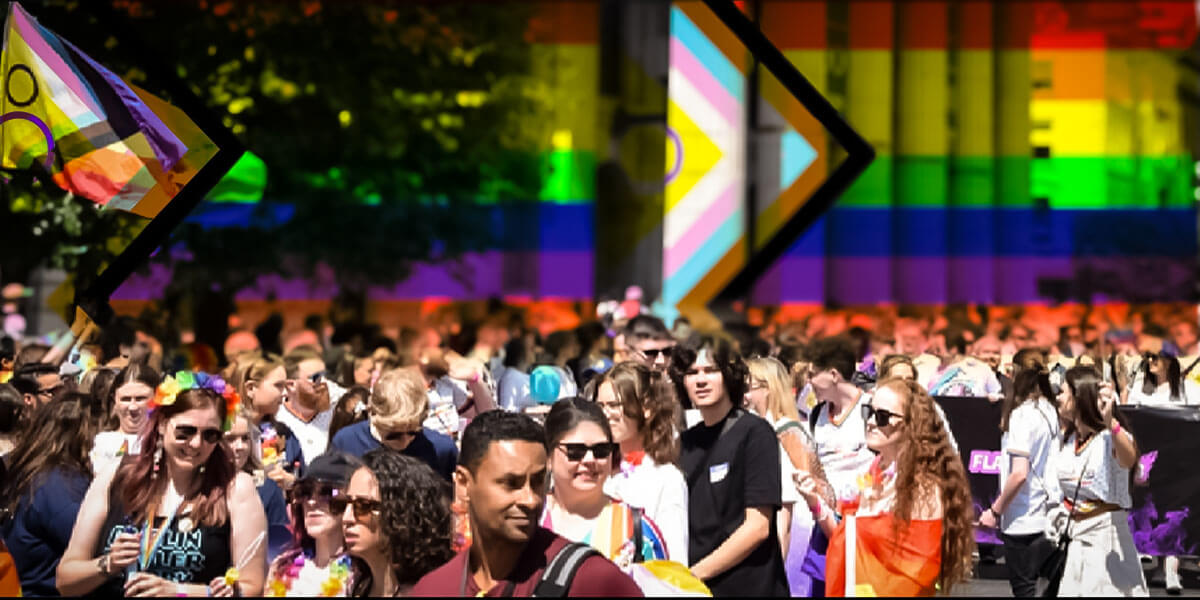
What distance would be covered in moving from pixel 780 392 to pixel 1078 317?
1860cm

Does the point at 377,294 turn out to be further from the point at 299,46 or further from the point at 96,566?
the point at 96,566

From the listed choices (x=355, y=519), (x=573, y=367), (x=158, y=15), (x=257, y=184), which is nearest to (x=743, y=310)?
(x=257, y=184)

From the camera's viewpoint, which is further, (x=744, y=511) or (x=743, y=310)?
(x=743, y=310)

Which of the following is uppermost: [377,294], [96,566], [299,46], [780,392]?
[299,46]

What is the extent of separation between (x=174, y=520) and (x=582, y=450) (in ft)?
4.51

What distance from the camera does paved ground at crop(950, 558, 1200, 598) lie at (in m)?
11.2

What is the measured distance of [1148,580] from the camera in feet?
38.9

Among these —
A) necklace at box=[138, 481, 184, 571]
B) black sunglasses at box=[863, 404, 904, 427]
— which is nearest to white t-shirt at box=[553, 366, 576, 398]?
black sunglasses at box=[863, 404, 904, 427]

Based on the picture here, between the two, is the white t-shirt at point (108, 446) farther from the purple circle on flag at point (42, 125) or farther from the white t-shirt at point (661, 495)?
the white t-shirt at point (661, 495)

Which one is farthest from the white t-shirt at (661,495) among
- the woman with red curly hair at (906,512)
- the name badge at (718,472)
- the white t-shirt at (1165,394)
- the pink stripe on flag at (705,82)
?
the pink stripe on flag at (705,82)

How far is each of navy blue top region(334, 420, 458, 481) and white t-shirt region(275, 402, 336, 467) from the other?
129 centimetres

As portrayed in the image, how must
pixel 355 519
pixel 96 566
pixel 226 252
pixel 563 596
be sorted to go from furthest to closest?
pixel 226 252 → pixel 96 566 → pixel 355 519 → pixel 563 596

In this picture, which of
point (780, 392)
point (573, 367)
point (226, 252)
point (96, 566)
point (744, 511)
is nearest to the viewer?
point (96, 566)

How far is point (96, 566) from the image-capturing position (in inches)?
226
